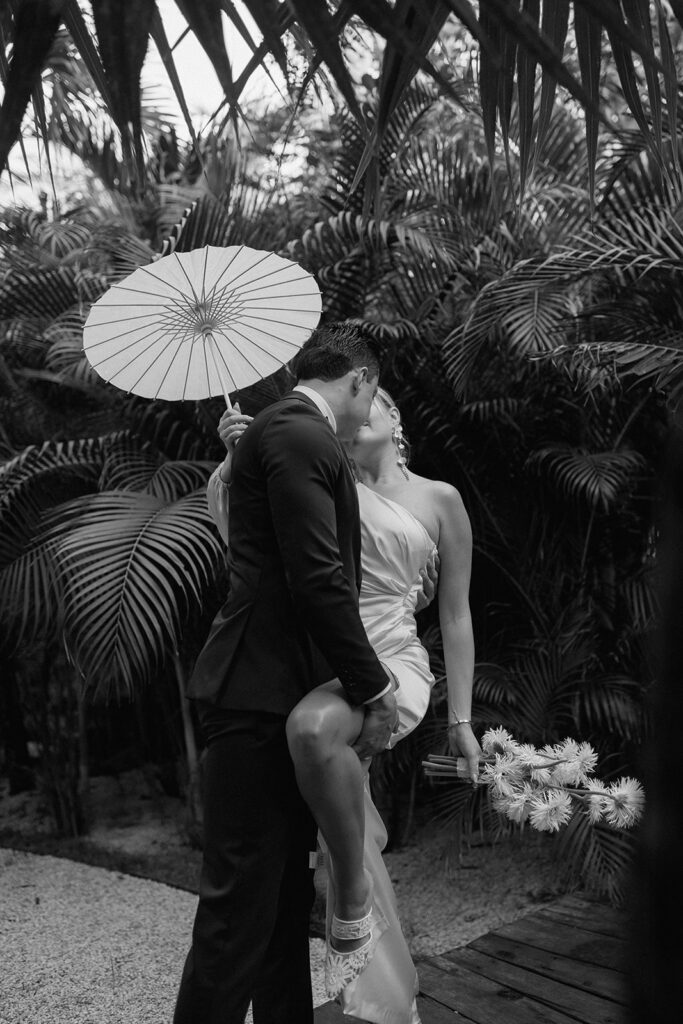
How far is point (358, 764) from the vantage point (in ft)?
7.15

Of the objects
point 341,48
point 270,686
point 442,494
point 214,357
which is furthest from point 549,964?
point 341,48

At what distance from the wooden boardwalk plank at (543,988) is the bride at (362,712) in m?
0.60

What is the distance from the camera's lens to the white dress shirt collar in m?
2.41

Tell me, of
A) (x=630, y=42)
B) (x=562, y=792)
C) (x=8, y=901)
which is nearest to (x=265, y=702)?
(x=562, y=792)

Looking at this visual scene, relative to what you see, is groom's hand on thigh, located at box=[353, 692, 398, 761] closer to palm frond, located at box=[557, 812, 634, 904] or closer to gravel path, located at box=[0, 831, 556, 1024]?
gravel path, located at box=[0, 831, 556, 1024]

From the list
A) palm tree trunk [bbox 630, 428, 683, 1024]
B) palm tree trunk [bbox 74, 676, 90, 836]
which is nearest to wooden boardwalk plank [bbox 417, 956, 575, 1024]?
palm tree trunk [bbox 630, 428, 683, 1024]

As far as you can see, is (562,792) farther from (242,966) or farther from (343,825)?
(242,966)

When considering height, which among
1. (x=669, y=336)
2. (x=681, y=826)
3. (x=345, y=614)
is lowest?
(x=345, y=614)

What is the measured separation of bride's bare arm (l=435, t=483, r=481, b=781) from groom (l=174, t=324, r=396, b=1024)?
2.38ft

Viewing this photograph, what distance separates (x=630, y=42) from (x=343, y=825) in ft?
5.90

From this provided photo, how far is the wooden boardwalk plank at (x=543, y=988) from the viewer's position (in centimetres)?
301

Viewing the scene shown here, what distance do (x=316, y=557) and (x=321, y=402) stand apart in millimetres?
501

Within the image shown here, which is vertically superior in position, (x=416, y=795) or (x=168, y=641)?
(x=168, y=641)

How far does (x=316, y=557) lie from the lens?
2.08 m
